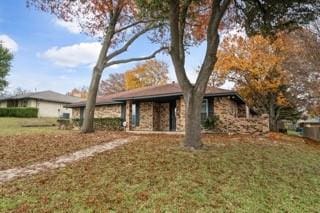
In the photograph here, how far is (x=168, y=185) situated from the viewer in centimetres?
648

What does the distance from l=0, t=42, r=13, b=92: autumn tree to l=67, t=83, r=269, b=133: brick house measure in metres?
20.4

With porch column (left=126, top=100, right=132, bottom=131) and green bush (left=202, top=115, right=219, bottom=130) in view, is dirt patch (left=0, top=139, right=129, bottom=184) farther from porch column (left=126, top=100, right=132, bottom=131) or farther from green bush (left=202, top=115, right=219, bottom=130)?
porch column (left=126, top=100, right=132, bottom=131)

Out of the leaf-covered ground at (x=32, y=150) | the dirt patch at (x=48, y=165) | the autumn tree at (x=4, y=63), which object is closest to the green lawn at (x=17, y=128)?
the leaf-covered ground at (x=32, y=150)

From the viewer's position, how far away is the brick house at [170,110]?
1848 centimetres

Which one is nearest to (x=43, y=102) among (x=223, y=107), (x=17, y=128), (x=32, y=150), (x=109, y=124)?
(x=17, y=128)

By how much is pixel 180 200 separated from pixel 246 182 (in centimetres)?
221

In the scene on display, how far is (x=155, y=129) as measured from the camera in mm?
21984

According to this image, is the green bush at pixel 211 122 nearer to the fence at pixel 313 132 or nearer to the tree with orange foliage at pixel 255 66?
the tree with orange foliage at pixel 255 66

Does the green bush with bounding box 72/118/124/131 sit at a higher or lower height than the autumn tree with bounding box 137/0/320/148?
lower

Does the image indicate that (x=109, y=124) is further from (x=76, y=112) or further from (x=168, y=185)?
(x=168, y=185)

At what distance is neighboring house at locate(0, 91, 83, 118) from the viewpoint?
1475 inches

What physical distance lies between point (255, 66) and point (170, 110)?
6.82 meters

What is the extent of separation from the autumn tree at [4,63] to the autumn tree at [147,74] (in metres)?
17.0

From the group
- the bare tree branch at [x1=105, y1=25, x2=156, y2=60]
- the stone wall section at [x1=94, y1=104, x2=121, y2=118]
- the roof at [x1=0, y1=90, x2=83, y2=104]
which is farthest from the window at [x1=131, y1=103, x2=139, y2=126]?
the roof at [x1=0, y1=90, x2=83, y2=104]
